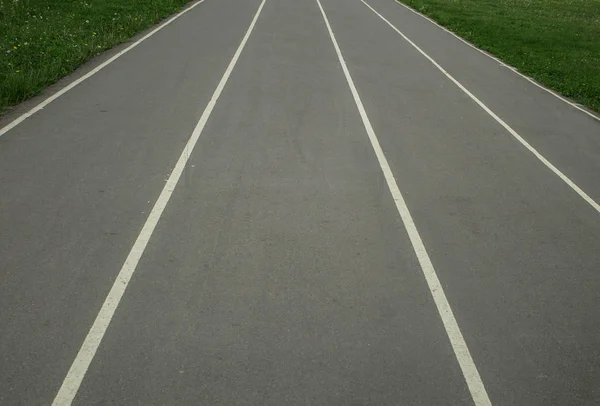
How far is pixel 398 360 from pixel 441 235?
7.95ft

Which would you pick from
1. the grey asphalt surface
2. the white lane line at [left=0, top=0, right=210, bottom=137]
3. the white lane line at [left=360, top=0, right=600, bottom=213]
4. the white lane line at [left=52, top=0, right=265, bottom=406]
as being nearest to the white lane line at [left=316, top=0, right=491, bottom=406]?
the grey asphalt surface

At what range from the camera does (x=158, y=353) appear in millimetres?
4547

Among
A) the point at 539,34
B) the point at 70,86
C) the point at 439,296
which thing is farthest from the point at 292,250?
the point at 539,34

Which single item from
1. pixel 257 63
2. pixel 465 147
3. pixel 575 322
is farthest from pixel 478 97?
pixel 575 322

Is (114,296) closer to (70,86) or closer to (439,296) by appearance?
(439,296)

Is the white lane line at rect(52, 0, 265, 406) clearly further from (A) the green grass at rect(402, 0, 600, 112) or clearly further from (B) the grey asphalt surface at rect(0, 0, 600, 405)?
(A) the green grass at rect(402, 0, 600, 112)

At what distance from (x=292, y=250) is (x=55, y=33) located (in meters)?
12.3

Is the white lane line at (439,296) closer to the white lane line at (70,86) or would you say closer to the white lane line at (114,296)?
the white lane line at (114,296)

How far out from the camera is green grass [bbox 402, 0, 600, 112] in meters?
15.6

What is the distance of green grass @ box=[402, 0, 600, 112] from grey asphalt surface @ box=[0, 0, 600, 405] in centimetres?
427

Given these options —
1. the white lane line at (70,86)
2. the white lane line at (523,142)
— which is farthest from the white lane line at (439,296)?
the white lane line at (70,86)

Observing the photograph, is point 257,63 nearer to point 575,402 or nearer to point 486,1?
point 575,402

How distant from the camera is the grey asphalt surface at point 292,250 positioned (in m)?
4.46

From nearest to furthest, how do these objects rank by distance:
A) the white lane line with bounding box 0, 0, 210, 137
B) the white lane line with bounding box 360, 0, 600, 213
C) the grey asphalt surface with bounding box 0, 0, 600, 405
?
the grey asphalt surface with bounding box 0, 0, 600, 405
the white lane line with bounding box 360, 0, 600, 213
the white lane line with bounding box 0, 0, 210, 137
